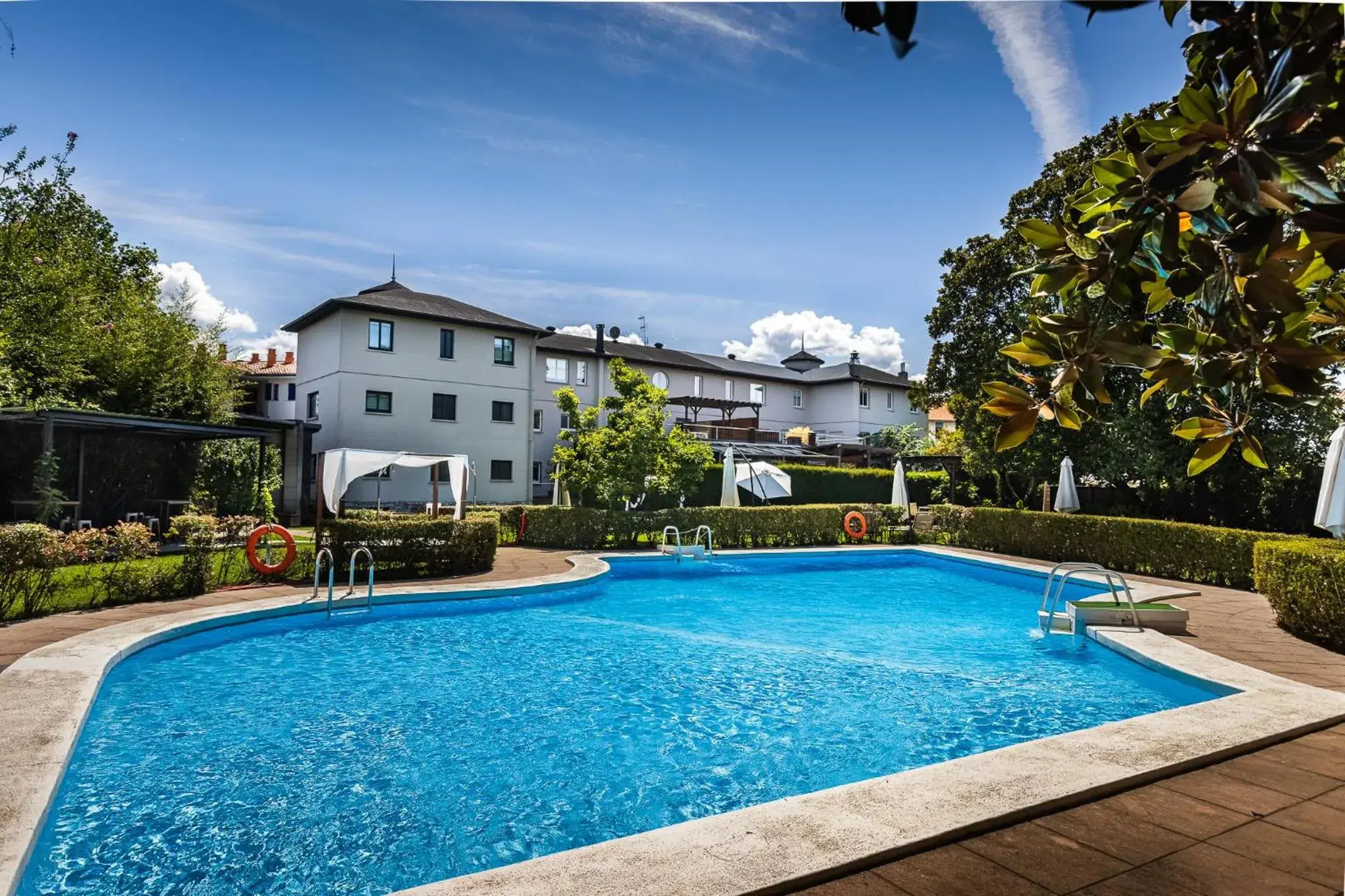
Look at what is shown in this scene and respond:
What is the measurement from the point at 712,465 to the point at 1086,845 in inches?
991

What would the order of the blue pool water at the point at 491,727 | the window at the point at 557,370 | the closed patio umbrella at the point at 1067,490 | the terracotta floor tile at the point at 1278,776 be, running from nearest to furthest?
the terracotta floor tile at the point at 1278,776 → the blue pool water at the point at 491,727 → the closed patio umbrella at the point at 1067,490 → the window at the point at 557,370

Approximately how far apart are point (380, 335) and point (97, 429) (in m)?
11.9

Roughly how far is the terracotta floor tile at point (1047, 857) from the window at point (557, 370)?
35.9m

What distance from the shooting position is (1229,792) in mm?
4328

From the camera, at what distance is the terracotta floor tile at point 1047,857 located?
331cm

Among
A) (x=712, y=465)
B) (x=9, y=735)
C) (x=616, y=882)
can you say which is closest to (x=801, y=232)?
(x=616, y=882)

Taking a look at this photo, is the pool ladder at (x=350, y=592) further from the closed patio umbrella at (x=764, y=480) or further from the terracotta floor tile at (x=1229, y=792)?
the closed patio umbrella at (x=764, y=480)

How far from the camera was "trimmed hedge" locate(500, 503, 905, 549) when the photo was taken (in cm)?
2070

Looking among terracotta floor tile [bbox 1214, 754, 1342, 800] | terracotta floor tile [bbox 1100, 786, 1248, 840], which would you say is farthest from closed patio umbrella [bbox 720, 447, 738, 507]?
terracotta floor tile [bbox 1100, 786, 1248, 840]

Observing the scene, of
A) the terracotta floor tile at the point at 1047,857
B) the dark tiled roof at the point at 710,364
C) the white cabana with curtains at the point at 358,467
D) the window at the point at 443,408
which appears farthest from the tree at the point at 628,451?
the terracotta floor tile at the point at 1047,857

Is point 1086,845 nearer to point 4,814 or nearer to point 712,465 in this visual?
point 4,814

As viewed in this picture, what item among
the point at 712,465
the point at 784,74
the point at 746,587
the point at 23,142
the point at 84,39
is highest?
the point at 23,142

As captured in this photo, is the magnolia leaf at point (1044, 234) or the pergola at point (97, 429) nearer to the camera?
the magnolia leaf at point (1044, 234)

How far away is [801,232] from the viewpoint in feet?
33.6
